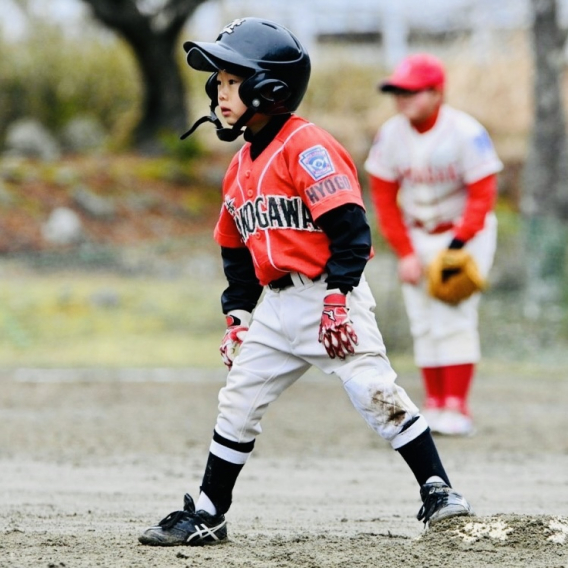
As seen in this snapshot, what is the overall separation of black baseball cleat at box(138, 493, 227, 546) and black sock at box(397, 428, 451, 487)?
69 centimetres

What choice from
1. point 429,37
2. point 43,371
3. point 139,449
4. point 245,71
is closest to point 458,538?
point 245,71

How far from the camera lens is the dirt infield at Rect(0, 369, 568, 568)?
383cm

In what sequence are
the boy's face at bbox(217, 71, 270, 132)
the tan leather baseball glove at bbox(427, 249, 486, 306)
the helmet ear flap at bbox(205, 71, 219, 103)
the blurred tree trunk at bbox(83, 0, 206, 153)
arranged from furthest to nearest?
1. the blurred tree trunk at bbox(83, 0, 206, 153)
2. the tan leather baseball glove at bbox(427, 249, 486, 306)
3. the helmet ear flap at bbox(205, 71, 219, 103)
4. the boy's face at bbox(217, 71, 270, 132)

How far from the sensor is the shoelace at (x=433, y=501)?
4.07 meters

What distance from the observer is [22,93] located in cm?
2148

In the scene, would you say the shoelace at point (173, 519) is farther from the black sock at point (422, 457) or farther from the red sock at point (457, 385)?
the red sock at point (457, 385)

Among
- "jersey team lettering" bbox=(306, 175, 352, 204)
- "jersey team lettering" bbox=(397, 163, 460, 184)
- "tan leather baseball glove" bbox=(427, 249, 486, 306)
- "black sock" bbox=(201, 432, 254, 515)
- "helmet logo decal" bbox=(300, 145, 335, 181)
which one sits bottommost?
"black sock" bbox=(201, 432, 254, 515)

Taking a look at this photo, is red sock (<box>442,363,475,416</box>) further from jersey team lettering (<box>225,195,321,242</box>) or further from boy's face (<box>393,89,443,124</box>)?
jersey team lettering (<box>225,195,321,242</box>)

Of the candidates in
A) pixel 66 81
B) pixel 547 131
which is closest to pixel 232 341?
pixel 547 131

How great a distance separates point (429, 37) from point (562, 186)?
14.4 meters

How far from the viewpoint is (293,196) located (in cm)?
416

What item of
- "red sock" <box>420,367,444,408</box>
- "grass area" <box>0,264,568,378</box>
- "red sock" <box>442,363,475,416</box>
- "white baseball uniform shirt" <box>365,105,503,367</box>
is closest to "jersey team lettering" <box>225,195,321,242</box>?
"white baseball uniform shirt" <box>365,105,503,367</box>

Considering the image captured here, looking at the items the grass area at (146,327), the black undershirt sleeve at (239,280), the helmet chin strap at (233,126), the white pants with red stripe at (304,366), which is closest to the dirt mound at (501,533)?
the white pants with red stripe at (304,366)

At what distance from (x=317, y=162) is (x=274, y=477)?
2.19 metres
